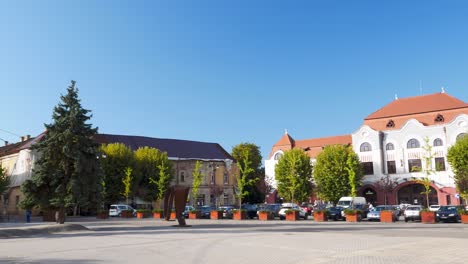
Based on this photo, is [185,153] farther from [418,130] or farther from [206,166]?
[418,130]

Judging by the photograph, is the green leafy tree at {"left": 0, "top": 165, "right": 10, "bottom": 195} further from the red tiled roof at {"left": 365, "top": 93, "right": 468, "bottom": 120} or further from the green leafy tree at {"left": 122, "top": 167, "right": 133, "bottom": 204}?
the red tiled roof at {"left": 365, "top": 93, "right": 468, "bottom": 120}

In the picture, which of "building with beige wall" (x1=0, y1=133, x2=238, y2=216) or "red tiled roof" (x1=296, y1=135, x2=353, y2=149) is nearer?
"building with beige wall" (x1=0, y1=133, x2=238, y2=216)

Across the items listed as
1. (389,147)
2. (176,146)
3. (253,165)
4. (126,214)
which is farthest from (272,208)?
(253,165)

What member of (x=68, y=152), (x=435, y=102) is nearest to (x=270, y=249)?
(x=68, y=152)

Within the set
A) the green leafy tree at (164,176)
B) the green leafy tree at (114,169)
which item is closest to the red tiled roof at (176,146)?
the green leafy tree at (164,176)

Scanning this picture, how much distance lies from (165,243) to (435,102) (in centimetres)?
5793

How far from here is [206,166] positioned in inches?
2817

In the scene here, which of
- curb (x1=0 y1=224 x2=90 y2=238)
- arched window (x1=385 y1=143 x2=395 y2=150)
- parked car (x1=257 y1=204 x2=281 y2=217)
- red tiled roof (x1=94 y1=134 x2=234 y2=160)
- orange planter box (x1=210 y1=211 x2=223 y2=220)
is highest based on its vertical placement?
red tiled roof (x1=94 y1=134 x2=234 y2=160)

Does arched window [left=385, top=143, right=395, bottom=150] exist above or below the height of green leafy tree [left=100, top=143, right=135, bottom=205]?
above

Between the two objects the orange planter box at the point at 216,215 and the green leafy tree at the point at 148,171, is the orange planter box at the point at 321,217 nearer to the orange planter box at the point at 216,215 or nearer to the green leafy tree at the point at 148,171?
the orange planter box at the point at 216,215

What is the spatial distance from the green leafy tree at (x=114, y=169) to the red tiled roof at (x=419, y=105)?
127ft

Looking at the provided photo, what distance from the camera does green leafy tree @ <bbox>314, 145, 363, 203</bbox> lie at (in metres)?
62.4

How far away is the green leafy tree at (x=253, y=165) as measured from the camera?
79.1 m

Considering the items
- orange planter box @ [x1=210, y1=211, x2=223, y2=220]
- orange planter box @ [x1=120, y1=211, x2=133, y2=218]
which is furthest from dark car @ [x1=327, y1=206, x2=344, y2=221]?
orange planter box @ [x1=120, y1=211, x2=133, y2=218]
